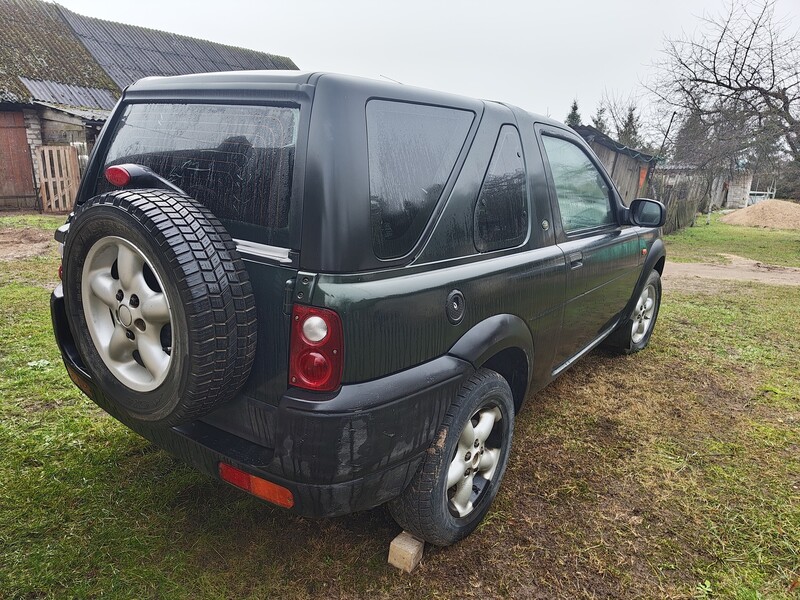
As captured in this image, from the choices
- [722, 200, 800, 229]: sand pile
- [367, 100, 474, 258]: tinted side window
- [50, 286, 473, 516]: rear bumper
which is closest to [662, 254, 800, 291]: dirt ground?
[367, 100, 474, 258]: tinted side window

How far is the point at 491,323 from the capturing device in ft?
7.39

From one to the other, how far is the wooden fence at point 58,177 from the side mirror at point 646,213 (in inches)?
531

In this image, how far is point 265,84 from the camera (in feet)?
6.23

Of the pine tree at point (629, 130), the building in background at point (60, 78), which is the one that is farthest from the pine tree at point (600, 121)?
the building in background at point (60, 78)

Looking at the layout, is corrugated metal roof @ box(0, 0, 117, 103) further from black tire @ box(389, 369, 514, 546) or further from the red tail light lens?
black tire @ box(389, 369, 514, 546)

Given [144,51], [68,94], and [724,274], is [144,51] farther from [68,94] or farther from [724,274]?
[724,274]

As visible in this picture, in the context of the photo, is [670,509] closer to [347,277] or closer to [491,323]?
[491,323]

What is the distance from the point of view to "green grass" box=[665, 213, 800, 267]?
12.5 metres

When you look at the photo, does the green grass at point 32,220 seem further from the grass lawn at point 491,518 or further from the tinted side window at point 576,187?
the tinted side window at point 576,187

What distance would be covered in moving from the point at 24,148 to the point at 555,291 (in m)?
16.1

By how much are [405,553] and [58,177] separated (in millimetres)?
14565

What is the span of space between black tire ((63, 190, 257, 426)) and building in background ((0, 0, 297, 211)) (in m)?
13.8

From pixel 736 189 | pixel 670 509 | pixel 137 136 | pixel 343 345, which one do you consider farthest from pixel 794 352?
pixel 736 189

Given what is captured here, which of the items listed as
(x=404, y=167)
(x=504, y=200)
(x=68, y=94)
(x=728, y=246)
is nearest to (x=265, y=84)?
(x=404, y=167)
